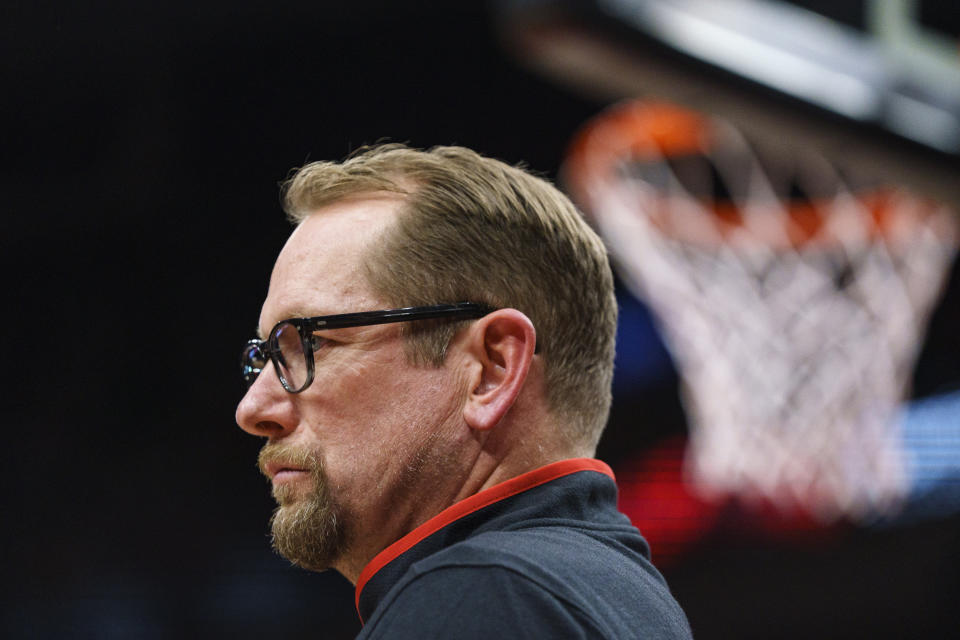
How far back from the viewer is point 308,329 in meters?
1.26

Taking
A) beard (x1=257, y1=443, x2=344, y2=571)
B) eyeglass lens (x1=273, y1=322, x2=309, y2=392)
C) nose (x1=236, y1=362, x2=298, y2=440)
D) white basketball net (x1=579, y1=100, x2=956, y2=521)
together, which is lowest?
white basketball net (x1=579, y1=100, x2=956, y2=521)

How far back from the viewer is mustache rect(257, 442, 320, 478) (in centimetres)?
122

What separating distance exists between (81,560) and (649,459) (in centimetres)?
378

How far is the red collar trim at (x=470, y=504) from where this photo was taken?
1165mm

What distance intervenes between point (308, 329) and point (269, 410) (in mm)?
116

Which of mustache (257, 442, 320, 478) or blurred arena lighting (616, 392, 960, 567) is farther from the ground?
mustache (257, 442, 320, 478)

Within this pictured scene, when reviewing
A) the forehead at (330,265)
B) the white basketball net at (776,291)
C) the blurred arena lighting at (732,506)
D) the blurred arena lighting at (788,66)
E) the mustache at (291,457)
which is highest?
the blurred arena lighting at (788,66)

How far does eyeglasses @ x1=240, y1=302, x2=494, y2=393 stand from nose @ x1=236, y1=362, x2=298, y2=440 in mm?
17

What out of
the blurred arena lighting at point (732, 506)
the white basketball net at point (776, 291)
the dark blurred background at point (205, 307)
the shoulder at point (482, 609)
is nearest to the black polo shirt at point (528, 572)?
the shoulder at point (482, 609)

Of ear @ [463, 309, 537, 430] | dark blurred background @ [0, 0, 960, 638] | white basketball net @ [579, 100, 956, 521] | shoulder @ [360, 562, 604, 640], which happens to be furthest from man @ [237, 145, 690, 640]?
dark blurred background @ [0, 0, 960, 638]

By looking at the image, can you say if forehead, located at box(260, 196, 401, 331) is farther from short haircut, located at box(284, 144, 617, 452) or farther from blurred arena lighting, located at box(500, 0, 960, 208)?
blurred arena lighting, located at box(500, 0, 960, 208)

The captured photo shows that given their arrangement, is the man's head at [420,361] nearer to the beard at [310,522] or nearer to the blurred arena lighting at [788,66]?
the beard at [310,522]

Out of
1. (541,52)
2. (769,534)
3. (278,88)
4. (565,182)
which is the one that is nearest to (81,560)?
(278,88)

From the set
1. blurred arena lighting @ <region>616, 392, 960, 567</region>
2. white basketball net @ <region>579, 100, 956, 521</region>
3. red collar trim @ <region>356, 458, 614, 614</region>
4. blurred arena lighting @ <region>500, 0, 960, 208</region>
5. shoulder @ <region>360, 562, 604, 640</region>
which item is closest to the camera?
shoulder @ <region>360, 562, 604, 640</region>
